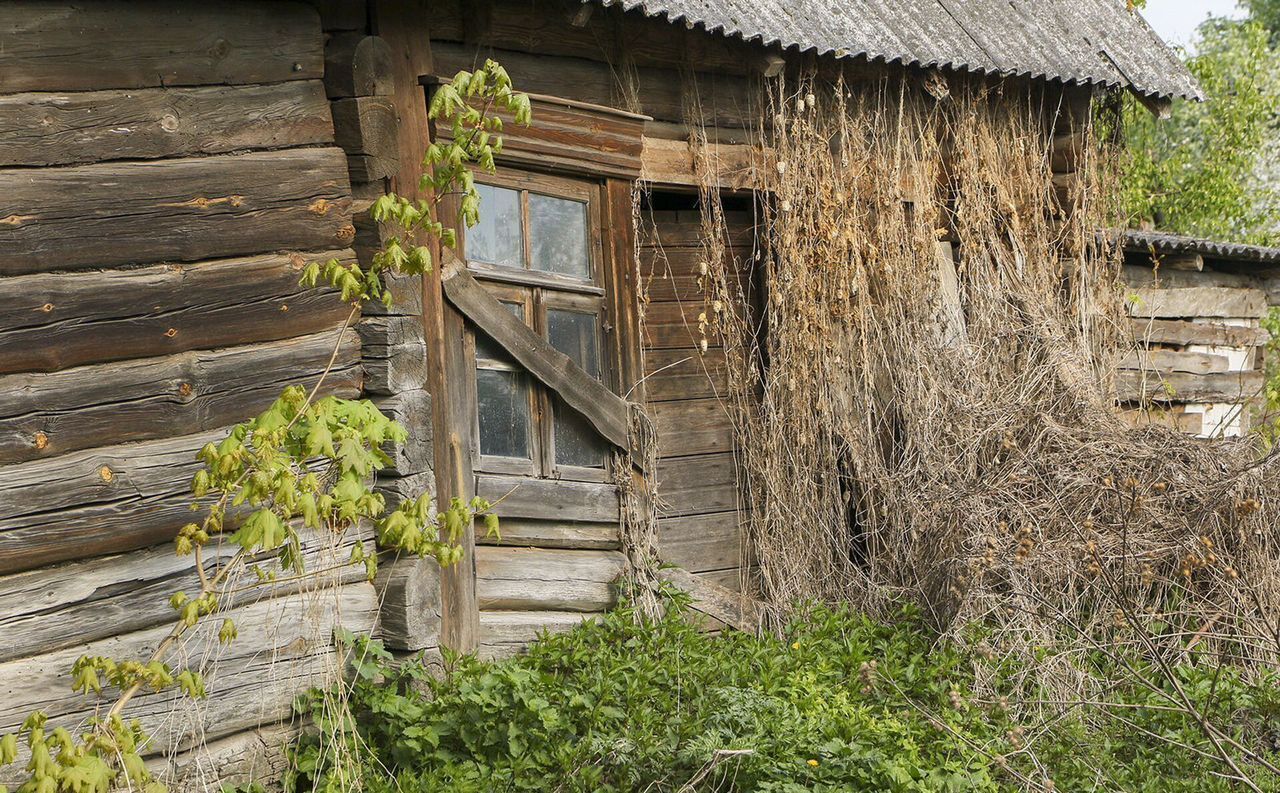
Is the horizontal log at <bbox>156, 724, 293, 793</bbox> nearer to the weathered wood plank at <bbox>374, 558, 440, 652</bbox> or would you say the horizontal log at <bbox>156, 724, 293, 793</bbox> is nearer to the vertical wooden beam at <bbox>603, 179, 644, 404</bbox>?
the weathered wood plank at <bbox>374, 558, 440, 652</bbox>

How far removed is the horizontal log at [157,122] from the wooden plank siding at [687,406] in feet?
8.76

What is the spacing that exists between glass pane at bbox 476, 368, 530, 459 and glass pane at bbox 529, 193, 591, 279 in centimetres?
60

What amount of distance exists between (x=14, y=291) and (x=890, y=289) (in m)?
5.09

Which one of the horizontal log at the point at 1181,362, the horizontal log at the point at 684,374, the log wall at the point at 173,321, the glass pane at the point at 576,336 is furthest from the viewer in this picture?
the horizontal log at the point at 1181,362

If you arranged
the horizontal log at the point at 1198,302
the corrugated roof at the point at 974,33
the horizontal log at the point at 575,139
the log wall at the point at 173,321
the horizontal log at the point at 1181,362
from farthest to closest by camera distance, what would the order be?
the horizontal log at the point at 1198,302 < the horizontal log at the point at 1181,362 < the corrugated roof at the point at 974,33 < the horizontal log at the point at 575,139 < the log wall at the point at 173,321

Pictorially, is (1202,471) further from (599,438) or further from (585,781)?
(585,781)

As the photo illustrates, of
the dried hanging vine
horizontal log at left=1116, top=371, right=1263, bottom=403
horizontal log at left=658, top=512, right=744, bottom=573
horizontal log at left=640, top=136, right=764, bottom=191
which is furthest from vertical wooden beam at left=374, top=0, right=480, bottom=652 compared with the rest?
horizontal log at left=1116, top=371, right=1263, bottom=403

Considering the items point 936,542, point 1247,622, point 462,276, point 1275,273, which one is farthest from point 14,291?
point 1275,273

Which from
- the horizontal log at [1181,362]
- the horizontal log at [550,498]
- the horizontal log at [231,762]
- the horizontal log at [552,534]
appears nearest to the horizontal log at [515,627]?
the horizontal log at [552,534]

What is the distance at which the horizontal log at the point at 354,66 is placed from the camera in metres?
5.32

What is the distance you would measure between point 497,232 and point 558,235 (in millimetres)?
369

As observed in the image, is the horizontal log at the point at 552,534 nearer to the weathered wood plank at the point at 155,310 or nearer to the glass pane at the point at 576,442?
the glass pane at the point at 576,442

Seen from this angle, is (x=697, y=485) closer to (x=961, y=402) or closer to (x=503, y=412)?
(x=961, y=402)

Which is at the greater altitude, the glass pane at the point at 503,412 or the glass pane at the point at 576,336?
the glass pane at the point at 576,336
